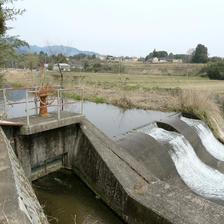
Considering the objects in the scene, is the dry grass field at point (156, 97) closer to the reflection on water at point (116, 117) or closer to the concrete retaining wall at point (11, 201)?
the reflection on water at point (116, 117)

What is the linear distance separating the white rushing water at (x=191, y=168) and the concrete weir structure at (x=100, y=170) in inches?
30.8

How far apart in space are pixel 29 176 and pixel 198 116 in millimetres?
11088

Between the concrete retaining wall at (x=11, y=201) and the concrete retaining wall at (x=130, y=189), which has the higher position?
the concrete retaining wall at (x=11, y=201)

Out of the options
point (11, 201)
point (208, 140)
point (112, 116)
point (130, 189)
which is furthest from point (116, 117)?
point (11, 201)

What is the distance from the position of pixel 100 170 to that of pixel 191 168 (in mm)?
5236

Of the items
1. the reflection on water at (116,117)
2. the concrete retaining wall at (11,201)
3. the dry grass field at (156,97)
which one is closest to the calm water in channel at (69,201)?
the concrete retaining wall at (11,201)

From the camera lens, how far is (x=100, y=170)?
751 cm

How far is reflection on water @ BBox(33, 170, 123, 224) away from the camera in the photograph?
664 centimetres

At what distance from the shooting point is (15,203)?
3787 mm

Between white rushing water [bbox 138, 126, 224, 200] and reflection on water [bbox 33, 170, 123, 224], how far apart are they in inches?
165

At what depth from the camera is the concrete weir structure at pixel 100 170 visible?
5.63 meters

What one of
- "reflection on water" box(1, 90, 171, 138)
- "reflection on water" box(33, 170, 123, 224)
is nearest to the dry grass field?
"reflection on water" box(1, 90, 171, 138)

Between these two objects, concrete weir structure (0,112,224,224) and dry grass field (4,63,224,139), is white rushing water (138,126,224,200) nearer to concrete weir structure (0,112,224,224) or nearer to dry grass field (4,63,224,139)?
concrete weir structure (0,112,224,224)

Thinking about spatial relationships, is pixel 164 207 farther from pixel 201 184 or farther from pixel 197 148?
pixel 197 148
